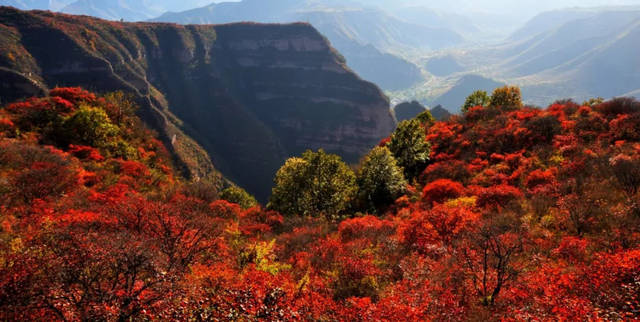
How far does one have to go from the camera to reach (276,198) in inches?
1575

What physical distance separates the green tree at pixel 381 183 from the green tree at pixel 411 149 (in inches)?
221

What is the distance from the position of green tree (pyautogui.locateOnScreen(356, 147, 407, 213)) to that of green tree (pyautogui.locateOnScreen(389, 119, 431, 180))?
561 centimetres

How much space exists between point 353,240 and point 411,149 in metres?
26.7

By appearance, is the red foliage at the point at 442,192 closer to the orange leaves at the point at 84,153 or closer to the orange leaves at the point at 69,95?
the orange leaves at the point at 84,153

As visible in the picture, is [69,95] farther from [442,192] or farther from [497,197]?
[497,197]

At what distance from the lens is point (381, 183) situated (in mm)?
38188

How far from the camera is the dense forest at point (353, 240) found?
1026 centimetres

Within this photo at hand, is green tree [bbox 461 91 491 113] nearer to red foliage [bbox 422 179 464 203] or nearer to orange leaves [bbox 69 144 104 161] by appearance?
red foliage [bbox 422 179 464 203]

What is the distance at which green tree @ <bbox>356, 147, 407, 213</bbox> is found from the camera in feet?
124

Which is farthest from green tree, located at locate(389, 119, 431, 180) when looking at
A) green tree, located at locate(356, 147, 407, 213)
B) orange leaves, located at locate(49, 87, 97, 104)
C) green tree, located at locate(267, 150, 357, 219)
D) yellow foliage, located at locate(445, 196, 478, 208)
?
orange leaves, located at locate(49, 87, 97, 104)

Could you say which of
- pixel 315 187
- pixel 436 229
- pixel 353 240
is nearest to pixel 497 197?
pixel 436 229

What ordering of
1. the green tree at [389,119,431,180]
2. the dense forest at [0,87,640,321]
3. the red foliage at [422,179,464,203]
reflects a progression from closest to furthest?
the dense forest at [0,87,640,321]
the red foliage at [422,179,464,203]
the green tree at [389,119,431,180]

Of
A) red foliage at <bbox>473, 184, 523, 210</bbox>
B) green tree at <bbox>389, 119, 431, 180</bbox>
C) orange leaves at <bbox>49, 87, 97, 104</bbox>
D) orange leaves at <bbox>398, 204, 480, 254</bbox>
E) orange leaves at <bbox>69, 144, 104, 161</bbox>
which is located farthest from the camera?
orange leaves at <bbox>49, 87, 97, 104</bbox>

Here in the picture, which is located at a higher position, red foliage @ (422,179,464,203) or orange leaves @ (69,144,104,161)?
red foliage @ (422,179,464,203)
